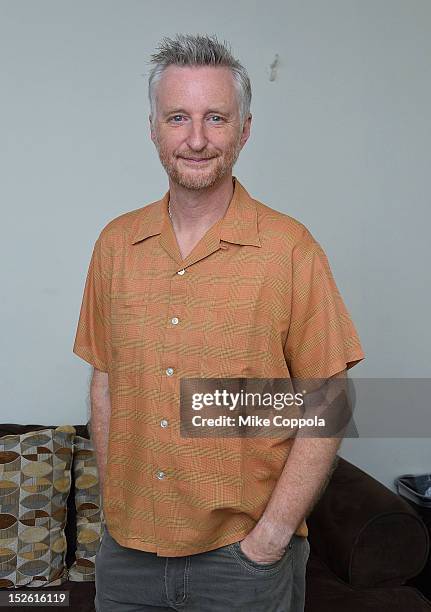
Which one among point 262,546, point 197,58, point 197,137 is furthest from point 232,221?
point 262,546

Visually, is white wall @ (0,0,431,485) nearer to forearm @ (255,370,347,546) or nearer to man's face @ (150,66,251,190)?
man's face @ (150,66,251,190)

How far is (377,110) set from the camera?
302cm

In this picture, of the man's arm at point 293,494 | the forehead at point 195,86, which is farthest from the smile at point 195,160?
the man's arm at point 293,494

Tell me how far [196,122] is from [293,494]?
730 millimetres

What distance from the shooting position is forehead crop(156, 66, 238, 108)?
4.91 feet

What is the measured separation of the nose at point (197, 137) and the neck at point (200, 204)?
0.10m

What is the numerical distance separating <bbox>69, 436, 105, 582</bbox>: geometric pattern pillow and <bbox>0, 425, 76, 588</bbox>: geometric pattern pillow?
0.15ft

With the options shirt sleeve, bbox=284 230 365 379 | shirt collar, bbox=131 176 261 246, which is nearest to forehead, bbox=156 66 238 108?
shirt collar, bbox=131 176 261 246

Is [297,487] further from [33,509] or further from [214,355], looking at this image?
[33,509]

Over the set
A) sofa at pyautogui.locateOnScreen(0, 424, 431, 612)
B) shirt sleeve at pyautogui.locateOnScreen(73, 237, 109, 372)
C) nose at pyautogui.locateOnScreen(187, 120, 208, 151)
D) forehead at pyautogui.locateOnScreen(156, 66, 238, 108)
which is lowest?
sofa at pyautogui.locateOnScreen(0, 424, 431, 612)

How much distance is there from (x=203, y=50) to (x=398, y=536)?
1.55 meters

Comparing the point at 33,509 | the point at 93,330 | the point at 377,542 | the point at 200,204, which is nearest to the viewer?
the point at 200,204

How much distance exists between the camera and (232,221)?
158 cm

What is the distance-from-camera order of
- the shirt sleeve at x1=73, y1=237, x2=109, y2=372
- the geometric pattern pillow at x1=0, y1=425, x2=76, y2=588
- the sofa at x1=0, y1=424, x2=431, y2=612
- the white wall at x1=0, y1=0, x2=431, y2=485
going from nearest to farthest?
the shirt sleeve at x1=73, y1=237, x2=109, y2=372
the sofa at x1=0, y1=424, x2=431, y2=612
the geometric pattern pillow at x1=0, y1=425, x2=76, y2=588
the white wall at x1=0, y1=0, x2=431, y2=485
